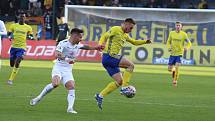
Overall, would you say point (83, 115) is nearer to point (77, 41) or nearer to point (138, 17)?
point (77, 41)

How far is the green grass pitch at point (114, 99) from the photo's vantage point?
611 inches

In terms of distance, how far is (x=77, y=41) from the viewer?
16281 millimetres

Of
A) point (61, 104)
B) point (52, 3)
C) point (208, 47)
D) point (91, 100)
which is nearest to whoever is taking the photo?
point (61, 104)

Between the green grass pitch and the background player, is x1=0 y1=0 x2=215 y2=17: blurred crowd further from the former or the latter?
the green grass pitch

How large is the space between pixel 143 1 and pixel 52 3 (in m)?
6.12

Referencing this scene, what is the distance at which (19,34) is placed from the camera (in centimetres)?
2577

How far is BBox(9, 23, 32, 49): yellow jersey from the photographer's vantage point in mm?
25500

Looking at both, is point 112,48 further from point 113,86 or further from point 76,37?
point 76,37

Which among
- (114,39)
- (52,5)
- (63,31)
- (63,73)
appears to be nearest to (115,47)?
(114,39)

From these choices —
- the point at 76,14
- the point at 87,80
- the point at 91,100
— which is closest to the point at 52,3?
the point at 76,14

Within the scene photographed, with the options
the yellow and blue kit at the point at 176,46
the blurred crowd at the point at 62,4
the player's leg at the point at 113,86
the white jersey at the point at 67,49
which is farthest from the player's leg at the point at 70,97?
the blurred crowd at the point at 62,4

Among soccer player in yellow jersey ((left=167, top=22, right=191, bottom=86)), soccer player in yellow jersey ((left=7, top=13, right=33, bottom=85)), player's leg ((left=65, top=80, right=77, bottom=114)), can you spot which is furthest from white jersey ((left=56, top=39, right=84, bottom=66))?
soccer player in yellow jersey ((left=167, top=22, right=191, bottom=86))

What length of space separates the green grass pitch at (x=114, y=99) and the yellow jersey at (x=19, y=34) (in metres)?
1.33

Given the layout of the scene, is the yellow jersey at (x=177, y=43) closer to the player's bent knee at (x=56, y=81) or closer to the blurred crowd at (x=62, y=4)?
the player's bent knee at (x=56, y=81)
